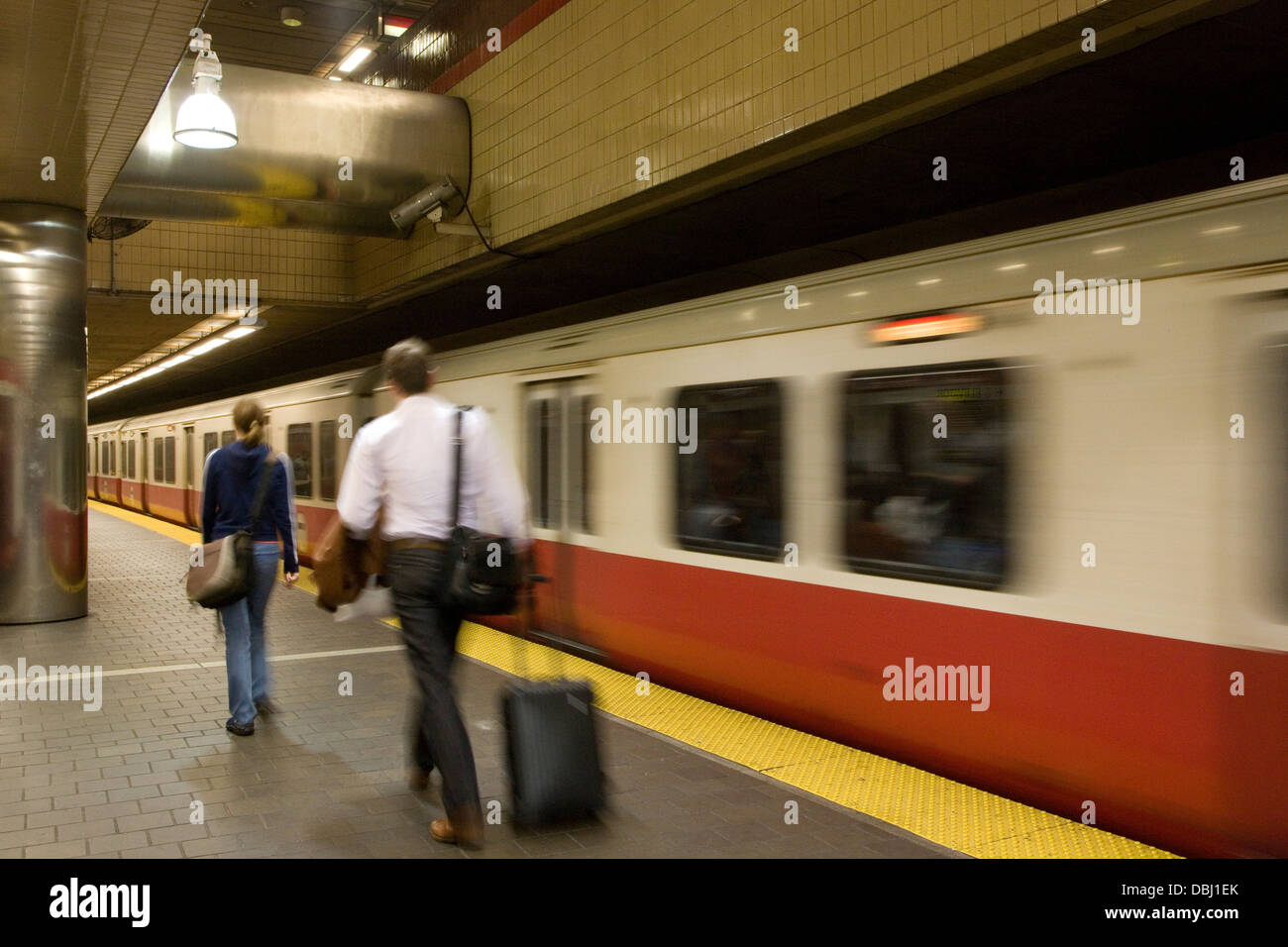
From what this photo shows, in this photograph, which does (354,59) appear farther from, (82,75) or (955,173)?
(955,173)

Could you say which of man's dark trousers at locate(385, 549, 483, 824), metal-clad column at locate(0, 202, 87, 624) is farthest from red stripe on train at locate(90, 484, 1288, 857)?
metal-clad column at locate(0, 202, 87, 624)

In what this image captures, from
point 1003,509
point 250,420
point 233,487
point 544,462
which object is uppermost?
point 250,420

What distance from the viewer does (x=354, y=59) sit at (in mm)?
15016

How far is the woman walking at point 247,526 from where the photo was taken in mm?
5684

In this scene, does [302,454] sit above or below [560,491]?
above

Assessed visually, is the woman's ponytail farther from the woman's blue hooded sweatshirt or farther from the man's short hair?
the man's short hair

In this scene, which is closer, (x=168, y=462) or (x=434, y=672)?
(x=434, y=672)

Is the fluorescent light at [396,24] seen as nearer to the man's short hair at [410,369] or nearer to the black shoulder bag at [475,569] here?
the man's short hair at [410,369]

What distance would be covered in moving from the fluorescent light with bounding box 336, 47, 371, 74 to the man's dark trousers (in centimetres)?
1268

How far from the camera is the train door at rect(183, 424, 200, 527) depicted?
20531mm

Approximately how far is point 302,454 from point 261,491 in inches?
315

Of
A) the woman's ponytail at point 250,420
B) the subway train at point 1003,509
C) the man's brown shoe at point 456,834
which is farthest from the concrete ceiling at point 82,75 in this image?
the man's brown shoe at point 456,834

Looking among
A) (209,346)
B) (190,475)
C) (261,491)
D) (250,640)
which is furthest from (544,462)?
(190,475)

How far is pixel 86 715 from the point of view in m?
6.13
